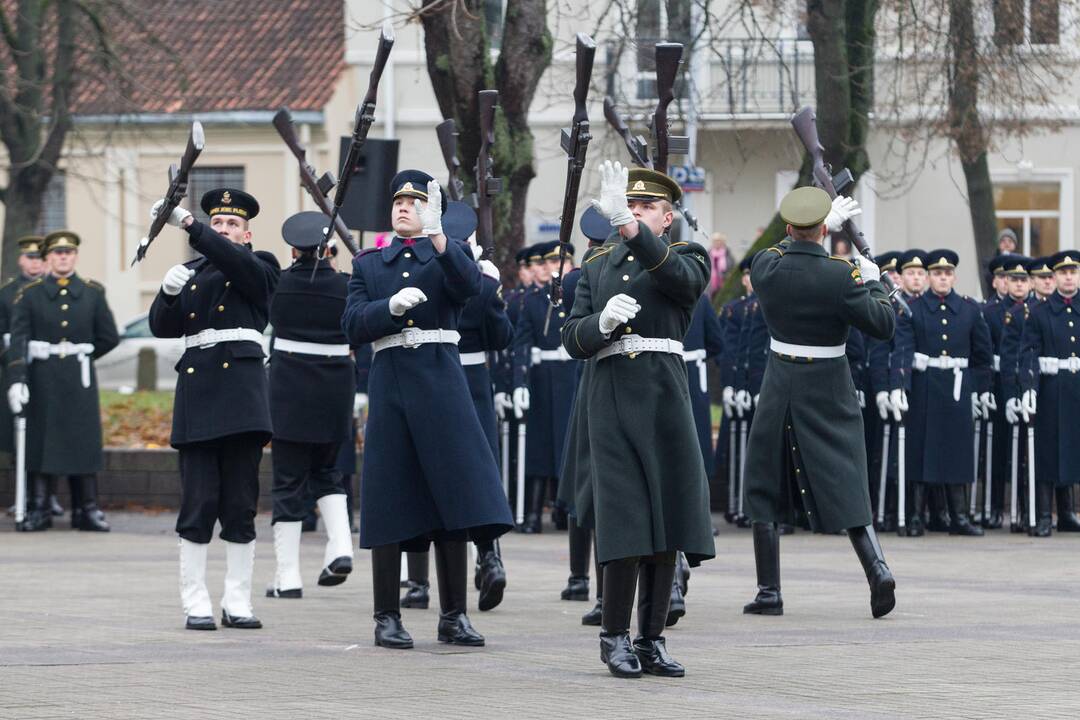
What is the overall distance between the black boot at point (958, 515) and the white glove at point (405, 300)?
790 centimetres

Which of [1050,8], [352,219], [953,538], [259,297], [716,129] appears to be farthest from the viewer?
[716,129]

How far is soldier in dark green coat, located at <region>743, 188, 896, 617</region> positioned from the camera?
10.4 m

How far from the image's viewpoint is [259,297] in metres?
10.3

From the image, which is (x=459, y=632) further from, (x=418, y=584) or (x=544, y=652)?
(x=418, y=584)

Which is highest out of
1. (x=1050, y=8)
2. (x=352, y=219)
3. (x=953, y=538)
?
(x=1050, y=8)

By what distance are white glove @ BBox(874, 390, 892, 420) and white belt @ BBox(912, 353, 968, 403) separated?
1.75 ft

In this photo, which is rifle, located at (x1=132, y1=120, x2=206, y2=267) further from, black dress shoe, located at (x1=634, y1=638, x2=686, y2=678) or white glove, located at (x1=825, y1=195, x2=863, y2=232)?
white glove, located at (x1=825, y1=195, x2=863, y2=232)

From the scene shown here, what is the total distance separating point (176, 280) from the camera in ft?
32.6

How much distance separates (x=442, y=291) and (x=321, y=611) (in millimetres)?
2367

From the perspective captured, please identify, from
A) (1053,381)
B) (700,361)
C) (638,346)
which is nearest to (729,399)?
(700,361)

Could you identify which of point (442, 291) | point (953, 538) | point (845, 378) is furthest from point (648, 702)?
point (953, 538)

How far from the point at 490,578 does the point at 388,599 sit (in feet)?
4.10

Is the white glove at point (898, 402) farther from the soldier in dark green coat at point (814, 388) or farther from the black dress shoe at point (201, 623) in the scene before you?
the black dress shoe at point (201, 623)

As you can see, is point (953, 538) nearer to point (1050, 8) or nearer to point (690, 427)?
point (1050, 8)
